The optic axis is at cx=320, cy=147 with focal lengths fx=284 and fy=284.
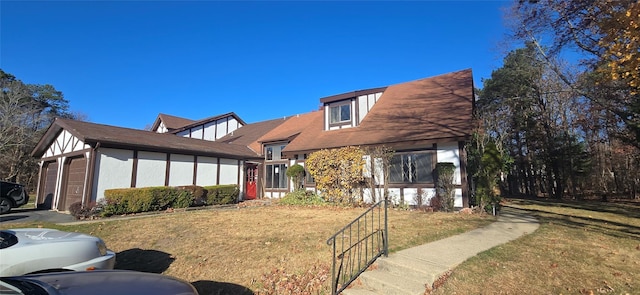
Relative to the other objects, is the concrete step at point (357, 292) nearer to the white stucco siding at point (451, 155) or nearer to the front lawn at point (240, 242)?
the front lawn at point (240, 242)

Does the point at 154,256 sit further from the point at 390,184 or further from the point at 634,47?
the point at 634,47

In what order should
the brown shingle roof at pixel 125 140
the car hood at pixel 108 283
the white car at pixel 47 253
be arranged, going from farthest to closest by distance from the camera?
the brown shingle roof at pixel 125 140 → the white car at pixel 47 253 → the car hood at pixel 108 283

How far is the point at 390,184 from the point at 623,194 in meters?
21.0

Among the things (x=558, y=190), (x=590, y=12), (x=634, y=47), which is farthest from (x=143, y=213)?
(x=558, y=190)

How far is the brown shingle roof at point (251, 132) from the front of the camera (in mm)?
24966

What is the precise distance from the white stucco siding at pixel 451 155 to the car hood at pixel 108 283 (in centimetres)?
1121

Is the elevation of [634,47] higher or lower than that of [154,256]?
higher

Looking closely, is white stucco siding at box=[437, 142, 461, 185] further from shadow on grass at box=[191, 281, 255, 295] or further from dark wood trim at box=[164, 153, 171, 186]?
dark wood trim at box=[164, 153, 171, 186]

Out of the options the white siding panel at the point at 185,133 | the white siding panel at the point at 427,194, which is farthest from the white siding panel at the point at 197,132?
the white siding panel at the point at 427,194

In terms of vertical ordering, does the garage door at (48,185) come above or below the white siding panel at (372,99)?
below

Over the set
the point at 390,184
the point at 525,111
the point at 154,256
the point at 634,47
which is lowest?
the point at 154,256

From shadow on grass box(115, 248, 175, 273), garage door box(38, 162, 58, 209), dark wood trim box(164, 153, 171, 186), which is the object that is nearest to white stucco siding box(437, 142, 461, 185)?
shadow on grass box(115, 248, 175, 273)

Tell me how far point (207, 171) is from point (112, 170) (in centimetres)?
487

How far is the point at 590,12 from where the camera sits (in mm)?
9758
